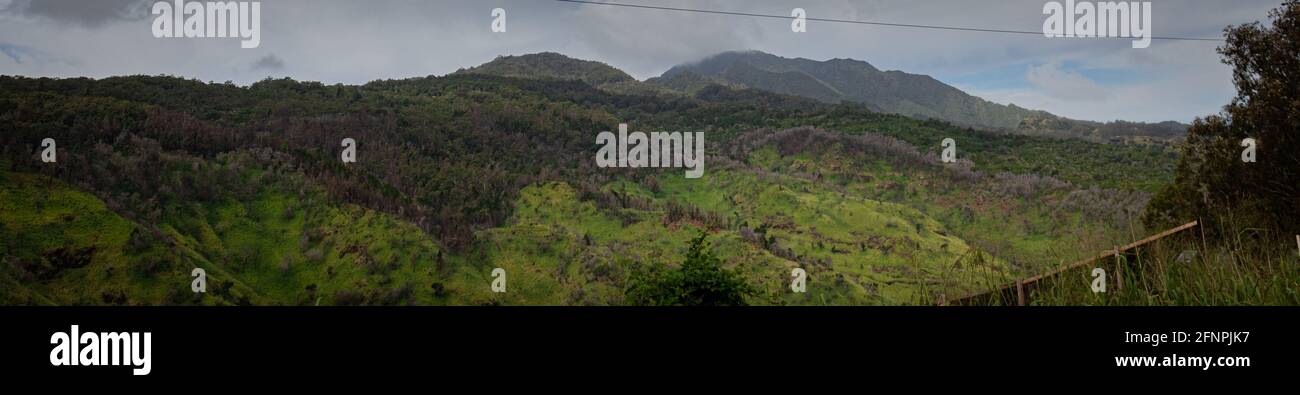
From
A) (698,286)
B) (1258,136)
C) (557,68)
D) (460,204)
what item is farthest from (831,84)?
(698,286)

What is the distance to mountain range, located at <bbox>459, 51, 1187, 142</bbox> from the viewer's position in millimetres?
92250

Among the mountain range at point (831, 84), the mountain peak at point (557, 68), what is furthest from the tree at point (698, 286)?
the mountain peak at point (557, 68)

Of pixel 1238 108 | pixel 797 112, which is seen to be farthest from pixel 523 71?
pixel 1238 108

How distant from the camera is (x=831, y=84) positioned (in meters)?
148

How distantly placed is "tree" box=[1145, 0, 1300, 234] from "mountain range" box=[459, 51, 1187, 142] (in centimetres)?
7512

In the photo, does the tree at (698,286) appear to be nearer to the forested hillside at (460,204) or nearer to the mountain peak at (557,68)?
the forested hillside at (460,204)

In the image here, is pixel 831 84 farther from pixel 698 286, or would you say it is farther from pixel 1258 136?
pixel 698 286

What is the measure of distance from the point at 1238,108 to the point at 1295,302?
1078 cm

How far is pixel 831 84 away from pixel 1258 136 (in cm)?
14147

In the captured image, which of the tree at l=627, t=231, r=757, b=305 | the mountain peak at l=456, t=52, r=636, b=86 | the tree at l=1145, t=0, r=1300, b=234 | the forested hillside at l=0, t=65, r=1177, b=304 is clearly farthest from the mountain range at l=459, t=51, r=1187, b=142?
the tree at l=627, t=231, r=757, b=305

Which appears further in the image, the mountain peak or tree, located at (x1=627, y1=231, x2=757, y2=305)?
the mountain peak

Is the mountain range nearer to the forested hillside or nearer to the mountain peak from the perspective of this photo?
the mountain peak
